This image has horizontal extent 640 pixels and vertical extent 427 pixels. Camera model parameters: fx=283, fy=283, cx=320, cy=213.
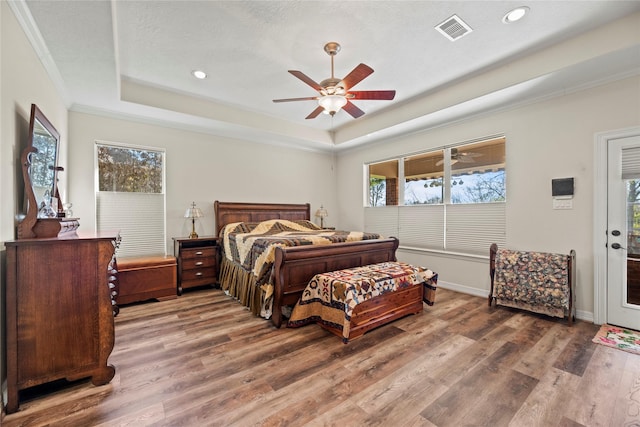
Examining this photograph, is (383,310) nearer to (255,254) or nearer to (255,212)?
(255,254)

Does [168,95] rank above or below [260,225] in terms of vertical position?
above

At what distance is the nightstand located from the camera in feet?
14.0

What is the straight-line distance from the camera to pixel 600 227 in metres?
3.10

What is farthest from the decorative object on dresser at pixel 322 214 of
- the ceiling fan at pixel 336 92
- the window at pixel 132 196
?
the ceiling fan at pixel 336 92

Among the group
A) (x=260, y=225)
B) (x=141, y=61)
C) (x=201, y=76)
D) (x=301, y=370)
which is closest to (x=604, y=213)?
(x=301, y=370)

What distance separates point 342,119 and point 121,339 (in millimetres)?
4515

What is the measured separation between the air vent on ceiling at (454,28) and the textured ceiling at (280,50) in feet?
0.17

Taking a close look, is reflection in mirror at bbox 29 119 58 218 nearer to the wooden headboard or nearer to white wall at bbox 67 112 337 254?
white wall at bbox 67 112 337 254

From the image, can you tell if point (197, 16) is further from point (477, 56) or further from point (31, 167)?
point (477, 56)

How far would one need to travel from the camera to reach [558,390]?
1.98m

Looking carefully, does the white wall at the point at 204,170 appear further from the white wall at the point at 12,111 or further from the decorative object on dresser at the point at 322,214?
the white wall at the point at 12,111

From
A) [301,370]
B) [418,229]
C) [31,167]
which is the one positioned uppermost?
[31,167]

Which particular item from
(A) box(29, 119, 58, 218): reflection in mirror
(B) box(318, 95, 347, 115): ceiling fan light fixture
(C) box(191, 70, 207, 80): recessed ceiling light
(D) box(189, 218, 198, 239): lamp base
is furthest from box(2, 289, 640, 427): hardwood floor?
(C) box(191, 70, 207, 80): recessed ceiling light

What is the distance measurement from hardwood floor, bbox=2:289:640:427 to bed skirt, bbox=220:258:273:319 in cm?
26
